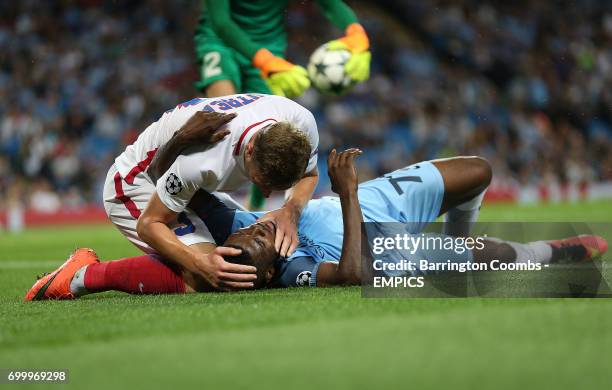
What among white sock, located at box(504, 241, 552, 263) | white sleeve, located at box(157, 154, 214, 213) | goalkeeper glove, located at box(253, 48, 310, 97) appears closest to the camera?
white sleeve, located at box(157, 154, 214, 213)

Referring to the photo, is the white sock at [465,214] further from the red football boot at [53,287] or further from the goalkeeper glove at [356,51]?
the red football boot at [53,287]

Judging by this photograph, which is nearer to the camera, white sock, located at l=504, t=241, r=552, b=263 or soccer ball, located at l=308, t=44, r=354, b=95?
white sock, located at l=504, t=241, r=552, b=263

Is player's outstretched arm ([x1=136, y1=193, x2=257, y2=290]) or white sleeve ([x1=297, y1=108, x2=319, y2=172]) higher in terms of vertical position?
white sleeve ([x1=297, y1=108, x2=319, y2=172])

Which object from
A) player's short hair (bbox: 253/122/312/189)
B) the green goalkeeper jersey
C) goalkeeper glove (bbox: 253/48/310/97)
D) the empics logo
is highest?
the green goalkeeper jersey

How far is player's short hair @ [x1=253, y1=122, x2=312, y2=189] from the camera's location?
412 centimetres

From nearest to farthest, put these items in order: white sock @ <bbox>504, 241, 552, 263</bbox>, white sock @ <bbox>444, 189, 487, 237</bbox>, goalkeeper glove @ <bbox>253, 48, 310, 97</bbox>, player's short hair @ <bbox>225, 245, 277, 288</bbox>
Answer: player's short hair @ <bbox>225, 245, 277, 288</bbox> < white sock @ <bbox>504, 241, 552, 263</bbox> < white sock @ <bbox>444, 189, 487, 237</bbox> < goalkeeper glove @ <bbox>253, 48, 310, 97</bbox>

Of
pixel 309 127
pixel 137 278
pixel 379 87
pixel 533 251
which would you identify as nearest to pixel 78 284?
pixel 137 278

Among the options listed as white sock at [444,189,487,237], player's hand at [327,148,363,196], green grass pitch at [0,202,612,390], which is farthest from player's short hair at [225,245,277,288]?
white sock at [444,189,487,237]

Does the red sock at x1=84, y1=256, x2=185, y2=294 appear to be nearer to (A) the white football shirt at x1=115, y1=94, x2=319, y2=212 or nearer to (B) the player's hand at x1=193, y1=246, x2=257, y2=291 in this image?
(B) the player's hand at x1=193, y1=246, x2=257, y2=291

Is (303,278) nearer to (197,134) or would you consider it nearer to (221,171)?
(221,171)

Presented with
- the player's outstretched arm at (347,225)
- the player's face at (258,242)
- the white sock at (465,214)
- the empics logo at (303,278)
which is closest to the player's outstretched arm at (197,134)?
the player's face at (258,242)

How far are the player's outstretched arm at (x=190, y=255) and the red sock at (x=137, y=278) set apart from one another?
0.64 ft

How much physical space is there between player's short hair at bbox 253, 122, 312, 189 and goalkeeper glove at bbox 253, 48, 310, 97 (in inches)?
71.8

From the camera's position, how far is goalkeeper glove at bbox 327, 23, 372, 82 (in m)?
6.51
